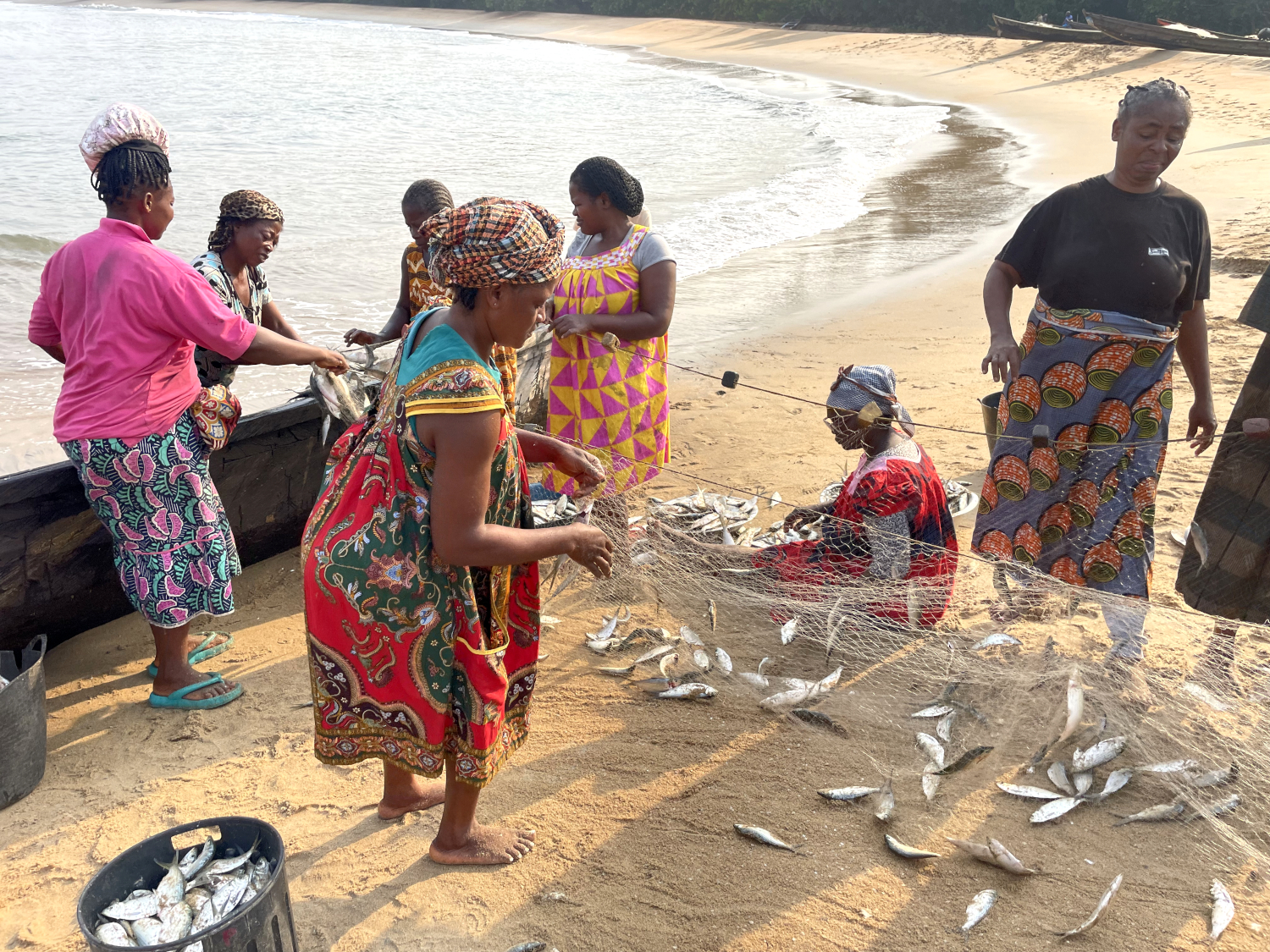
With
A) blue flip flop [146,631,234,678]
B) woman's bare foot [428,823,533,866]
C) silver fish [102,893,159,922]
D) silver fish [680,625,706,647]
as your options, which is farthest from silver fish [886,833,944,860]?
blue flip flop [146,631,234,678]

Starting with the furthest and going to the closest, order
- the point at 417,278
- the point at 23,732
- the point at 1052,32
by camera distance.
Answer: the point at 1052,32 < the point at 417,278 < the point at 23,732

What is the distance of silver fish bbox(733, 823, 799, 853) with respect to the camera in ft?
11.0

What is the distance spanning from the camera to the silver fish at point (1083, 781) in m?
3.53

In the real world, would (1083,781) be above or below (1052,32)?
below

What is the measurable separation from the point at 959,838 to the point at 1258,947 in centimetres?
89

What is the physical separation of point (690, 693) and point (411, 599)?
75.0 inches

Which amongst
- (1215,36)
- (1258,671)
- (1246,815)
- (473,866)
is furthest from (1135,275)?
(1215,36)

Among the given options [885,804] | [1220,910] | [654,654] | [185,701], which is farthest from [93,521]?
[1220,910]

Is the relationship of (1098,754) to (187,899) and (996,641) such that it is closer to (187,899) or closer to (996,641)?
(996,641)

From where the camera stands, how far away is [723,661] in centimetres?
431

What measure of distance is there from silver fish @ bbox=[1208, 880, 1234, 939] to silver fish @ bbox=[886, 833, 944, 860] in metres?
0.82

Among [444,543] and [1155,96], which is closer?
[444,543]

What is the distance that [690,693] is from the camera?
13.8ft

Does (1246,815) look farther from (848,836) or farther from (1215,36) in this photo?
(1215,36)
